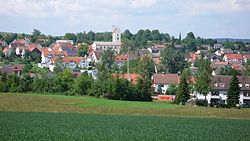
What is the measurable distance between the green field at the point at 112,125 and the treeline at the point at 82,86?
986cm

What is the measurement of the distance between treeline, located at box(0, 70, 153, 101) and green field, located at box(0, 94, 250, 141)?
9858 mm

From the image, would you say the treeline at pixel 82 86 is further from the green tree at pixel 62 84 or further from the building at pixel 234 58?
the building at pixel 234 58

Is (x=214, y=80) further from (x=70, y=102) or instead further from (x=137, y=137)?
(x=137, y=137)

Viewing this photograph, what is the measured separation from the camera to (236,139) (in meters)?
28.5

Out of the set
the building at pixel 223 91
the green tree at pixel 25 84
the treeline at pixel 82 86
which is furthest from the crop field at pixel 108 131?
the building at pixel 223 91

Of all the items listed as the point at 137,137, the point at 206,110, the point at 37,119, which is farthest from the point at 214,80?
the point at 137,137

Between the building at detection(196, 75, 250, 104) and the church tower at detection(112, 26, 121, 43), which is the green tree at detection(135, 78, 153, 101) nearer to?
the building at detection(196, 75, 250, 104)

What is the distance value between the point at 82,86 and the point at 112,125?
33.4 metres

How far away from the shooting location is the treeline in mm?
64562

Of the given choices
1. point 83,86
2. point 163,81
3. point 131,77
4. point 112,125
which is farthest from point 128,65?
point 112,125

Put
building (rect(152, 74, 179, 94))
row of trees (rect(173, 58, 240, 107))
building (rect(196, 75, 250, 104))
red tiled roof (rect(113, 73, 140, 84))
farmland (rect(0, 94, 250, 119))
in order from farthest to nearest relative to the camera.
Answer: building (rect(152, 74, 179, 94)) < building (rect(196, 75, 250, 104)) < red tiled roof (rect(113, 73, 140, 84)) < row of trees (rect(173, 58, 240, 107)) < farmland (rect(0, 94, 250, 119))

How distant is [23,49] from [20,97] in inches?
3219

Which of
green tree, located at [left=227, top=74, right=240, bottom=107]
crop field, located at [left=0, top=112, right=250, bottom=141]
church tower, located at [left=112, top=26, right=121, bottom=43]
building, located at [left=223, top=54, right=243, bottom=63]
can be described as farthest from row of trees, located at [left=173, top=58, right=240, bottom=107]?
church tower, located at [left=112, top=26, right=121, bottom=43]

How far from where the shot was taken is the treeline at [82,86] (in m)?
64.6
